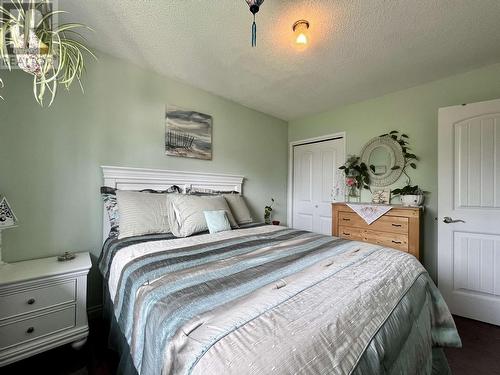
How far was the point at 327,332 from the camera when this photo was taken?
0.65 metres

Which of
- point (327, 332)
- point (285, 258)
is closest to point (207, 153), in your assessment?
point (285, 258)

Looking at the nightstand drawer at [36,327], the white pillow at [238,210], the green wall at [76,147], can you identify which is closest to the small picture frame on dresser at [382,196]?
the white pillow at [238,210]

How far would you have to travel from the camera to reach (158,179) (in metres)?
2.30

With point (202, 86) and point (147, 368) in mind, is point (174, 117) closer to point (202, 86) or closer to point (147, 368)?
point (202, 86)

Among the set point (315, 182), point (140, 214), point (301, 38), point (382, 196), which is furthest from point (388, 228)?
point (140, 214)

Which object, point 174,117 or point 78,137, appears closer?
point 78,137

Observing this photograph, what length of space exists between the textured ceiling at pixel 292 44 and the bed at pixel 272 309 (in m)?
1.65

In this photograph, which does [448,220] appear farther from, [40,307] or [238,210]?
[40,307]

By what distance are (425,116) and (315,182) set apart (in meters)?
1.60

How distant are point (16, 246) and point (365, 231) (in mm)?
3282

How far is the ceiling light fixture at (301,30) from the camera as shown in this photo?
1576 millimetres

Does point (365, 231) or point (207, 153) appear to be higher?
point (207, 153)

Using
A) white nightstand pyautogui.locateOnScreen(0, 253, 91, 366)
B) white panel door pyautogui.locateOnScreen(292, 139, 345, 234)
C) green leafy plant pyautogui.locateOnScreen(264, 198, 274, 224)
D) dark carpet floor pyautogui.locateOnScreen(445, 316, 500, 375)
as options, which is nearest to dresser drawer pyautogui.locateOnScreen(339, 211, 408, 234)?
white panel door pyautogui.locateOnScreen(292, 139, 345, 234)

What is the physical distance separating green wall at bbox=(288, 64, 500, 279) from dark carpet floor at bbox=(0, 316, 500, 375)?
861 millimetres
